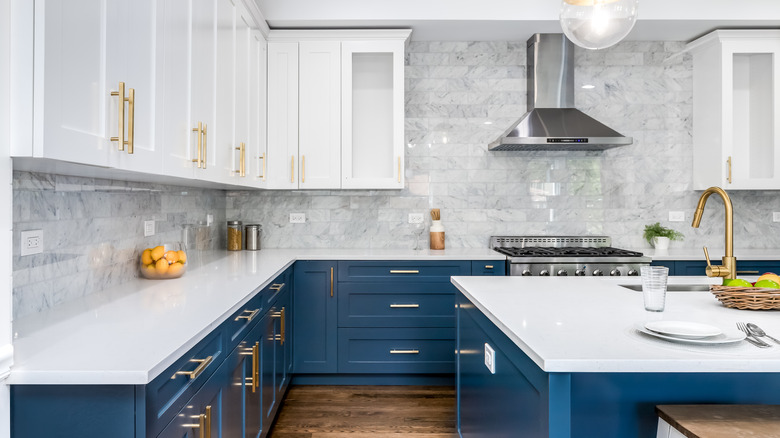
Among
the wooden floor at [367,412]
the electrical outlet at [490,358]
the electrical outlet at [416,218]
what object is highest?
the electrical outlet at [416,218]

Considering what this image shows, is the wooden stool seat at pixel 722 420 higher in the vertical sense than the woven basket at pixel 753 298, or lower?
lower

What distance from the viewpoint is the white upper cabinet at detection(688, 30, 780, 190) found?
361 centimetres

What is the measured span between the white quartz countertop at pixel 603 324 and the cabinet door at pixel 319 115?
5.64 ft

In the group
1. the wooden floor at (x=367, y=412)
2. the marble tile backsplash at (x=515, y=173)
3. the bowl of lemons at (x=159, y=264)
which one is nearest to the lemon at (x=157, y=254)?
the bowl of lemons at (x=159, y=264)

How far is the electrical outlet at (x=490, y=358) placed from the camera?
165cm

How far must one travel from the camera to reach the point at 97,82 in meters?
1.35

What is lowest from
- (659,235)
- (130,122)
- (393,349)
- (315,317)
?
(393,349)

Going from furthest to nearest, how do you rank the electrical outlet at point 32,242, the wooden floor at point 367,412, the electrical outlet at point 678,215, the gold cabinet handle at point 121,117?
the electrical outlet at point 678,215, the wooden floor at point 367,412, the electrical outlet at point 32,242, the gold cabinet handle at point 121,117

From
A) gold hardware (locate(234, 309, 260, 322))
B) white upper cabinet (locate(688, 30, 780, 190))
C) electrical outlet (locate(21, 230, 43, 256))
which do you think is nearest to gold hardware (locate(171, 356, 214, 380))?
gold hardware (locate(234, 309, 260, 322))

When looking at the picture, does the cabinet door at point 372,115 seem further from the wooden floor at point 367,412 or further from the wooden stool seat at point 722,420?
the wooden stool seat at point 722,420

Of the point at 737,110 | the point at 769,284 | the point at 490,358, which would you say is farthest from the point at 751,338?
the point at 737,110

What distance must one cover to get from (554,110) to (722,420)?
2.92 meters

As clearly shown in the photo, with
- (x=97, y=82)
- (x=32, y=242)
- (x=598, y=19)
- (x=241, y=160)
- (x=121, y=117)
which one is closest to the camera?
(x=97, y=82)

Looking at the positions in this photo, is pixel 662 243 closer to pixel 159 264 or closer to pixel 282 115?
pixel 282 115
